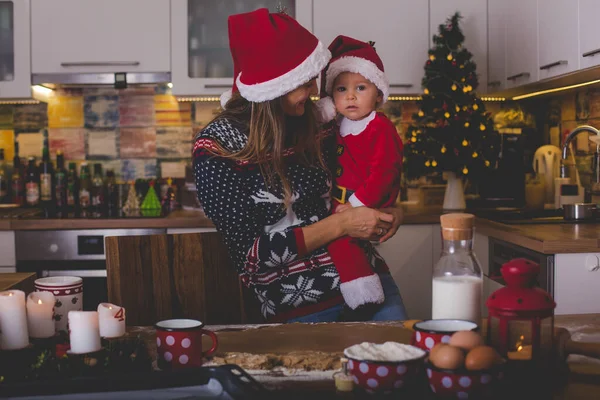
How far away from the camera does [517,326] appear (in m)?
1.11

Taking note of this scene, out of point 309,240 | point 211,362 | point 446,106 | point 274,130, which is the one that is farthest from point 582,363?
point 446,106

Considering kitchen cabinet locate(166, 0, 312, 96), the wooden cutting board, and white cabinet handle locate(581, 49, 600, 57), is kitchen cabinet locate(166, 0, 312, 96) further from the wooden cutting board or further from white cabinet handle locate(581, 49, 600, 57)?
the wooden cutting board

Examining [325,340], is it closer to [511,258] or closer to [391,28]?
[511,258]

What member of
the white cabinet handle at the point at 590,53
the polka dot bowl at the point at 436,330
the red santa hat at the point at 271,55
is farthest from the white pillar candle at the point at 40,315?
the white cabinet handle at the point at 590,53

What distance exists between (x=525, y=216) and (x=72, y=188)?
7.18 feet

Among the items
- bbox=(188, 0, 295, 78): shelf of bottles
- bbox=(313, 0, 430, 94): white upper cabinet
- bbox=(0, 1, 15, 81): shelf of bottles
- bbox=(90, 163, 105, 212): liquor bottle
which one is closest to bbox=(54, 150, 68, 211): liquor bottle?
bbox=(90, 163, 105, 212): liquor bottle

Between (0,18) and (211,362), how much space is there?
2801 mm

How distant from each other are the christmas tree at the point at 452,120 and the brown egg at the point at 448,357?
90.0 inches

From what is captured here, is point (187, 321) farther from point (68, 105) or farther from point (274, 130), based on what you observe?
point (68, 105)

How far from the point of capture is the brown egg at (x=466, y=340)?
3.31 feet

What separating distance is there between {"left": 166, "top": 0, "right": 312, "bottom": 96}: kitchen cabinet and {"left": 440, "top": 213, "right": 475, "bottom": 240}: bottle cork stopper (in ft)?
7.54

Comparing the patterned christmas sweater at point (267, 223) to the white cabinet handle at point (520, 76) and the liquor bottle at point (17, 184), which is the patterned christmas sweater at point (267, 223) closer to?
the white cabinet handle at point (520, 76)

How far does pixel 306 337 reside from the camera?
139 cm

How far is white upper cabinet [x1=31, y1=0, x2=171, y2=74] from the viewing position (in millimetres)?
3408
